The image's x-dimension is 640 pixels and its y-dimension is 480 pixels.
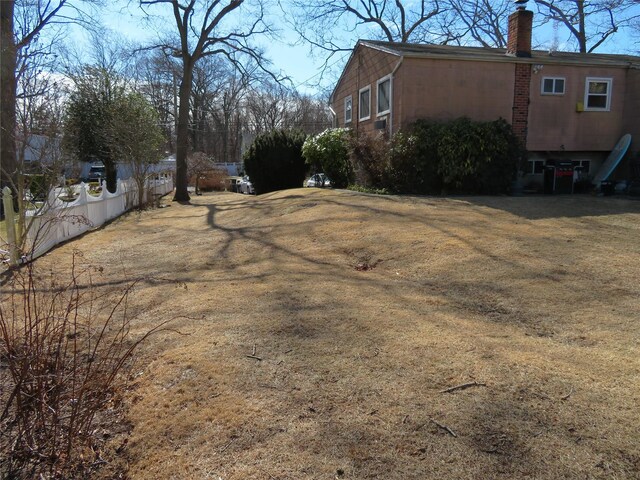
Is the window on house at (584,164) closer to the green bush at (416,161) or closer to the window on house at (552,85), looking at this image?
the window on house at (552,85)

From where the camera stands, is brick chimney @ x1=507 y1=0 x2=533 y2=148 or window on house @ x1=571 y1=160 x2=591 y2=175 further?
window on house @ x1=571 y1=160 x2=591 y2=175

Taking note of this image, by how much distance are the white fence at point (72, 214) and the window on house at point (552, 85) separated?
45.6 feet

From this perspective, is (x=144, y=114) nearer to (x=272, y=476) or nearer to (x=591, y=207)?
(x=591, y=207)

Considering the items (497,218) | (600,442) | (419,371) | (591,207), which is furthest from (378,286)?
(591,207)

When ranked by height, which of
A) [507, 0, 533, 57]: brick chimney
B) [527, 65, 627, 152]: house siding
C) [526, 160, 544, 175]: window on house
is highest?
[507, 0, 533, 57]: brick chimney

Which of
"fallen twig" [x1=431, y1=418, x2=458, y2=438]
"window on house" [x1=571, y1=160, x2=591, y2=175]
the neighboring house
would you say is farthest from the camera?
"window on house" [x1=571, y1=160, x2=591, y2=175]

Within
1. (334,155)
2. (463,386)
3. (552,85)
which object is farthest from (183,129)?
(463,386)

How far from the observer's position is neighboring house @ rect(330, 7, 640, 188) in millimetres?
14484

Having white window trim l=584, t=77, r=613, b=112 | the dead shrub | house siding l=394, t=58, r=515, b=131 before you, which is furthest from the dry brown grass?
the dead shrub

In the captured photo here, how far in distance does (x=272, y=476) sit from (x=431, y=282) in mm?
3716

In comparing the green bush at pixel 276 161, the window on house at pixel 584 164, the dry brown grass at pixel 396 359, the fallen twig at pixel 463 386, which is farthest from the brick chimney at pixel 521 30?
the fallen twig at pixel 463 386

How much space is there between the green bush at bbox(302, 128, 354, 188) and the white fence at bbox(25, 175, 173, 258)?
22.1 feet

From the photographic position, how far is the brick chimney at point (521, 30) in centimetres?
1506

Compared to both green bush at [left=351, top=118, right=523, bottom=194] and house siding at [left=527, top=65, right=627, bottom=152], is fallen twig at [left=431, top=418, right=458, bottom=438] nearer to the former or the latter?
green bush at [left=351, top=118, right=523, bottom=194]
